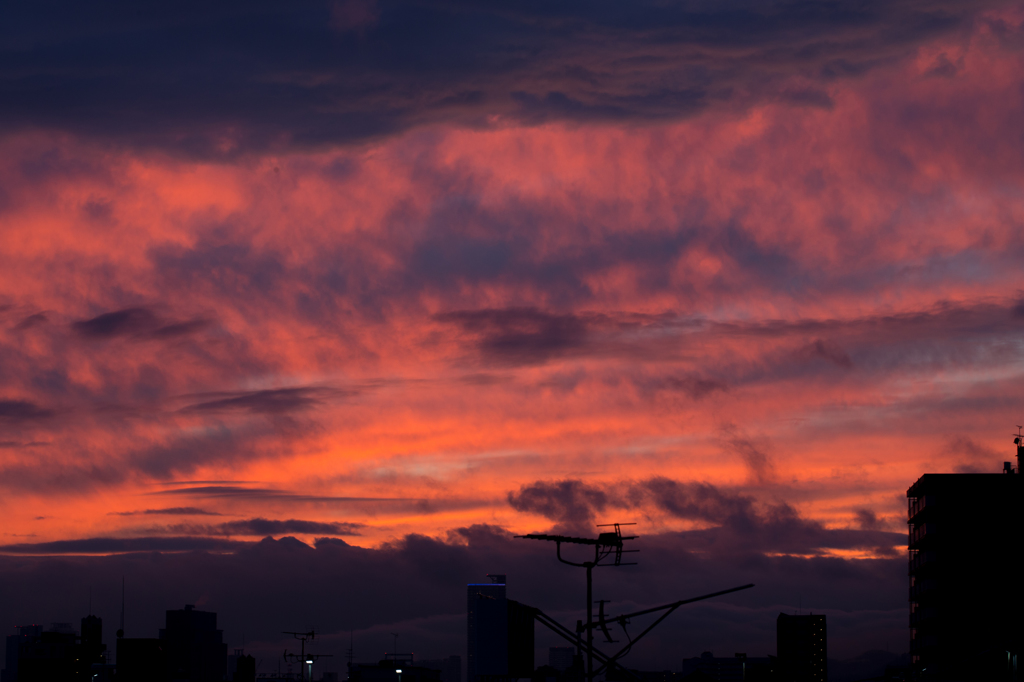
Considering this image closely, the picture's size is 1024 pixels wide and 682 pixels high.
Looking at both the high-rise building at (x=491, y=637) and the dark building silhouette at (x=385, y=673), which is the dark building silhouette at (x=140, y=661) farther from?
the high-rise building at (x=491, y=637)

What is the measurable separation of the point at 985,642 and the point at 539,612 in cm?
14772

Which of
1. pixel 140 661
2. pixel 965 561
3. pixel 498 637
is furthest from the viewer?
pixel 965 561

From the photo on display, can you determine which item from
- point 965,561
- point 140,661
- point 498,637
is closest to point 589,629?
point 498,637

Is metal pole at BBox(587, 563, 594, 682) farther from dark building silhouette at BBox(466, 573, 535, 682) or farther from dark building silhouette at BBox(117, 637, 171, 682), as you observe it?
dark building silhouette at BBox(117, 637, 171, 682)

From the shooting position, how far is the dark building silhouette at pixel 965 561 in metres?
169

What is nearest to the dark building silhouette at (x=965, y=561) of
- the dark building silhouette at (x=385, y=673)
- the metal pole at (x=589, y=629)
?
the dark building silhouette at (x=385, y=673)

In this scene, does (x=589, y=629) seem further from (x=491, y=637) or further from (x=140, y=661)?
(x=140, y=661)

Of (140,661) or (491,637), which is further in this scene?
(140,661)

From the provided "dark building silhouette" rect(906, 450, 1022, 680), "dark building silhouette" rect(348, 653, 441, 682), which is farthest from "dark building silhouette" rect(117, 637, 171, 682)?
"dark building silhouette" rect(906, 450, 1022, 680)

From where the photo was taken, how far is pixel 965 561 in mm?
173375

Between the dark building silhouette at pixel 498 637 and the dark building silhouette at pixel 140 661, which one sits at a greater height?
the dark building silhouette at pixel 498 637

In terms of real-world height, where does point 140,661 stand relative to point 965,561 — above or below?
below

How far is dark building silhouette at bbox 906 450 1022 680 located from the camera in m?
169

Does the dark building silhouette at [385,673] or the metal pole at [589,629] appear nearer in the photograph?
the metal pole at [589,629]
